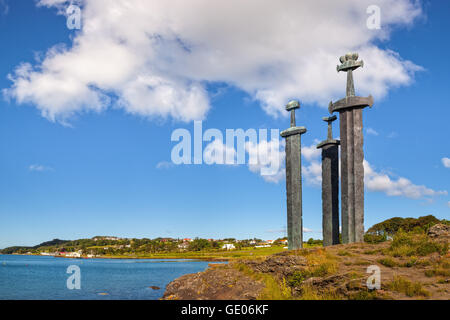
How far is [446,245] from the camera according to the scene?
1477cm

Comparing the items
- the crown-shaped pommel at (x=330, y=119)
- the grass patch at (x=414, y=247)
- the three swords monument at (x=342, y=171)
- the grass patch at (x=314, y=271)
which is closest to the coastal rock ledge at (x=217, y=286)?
the grass patch at (x=314, y=271)

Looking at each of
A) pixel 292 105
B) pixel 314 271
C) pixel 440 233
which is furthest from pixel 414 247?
pixel 292 105

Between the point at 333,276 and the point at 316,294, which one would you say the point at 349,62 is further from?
the point at 316,294

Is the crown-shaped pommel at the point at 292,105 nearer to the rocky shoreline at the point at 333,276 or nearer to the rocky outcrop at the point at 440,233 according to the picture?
the rocky shoreline at the point at 333,276

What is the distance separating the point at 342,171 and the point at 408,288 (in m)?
11.5

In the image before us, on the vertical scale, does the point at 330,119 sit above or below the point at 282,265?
above

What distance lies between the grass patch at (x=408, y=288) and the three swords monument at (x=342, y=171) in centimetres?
1002

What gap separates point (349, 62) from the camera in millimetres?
22094

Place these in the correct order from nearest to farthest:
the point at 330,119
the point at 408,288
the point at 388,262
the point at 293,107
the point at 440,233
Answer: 1. the point at 408,288
2. the point at 388,262
3. the point at 440,233
4. the point at 293,107
5. the point at 330,119

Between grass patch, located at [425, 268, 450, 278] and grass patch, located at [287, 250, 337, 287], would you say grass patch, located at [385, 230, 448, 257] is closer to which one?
grass patch, located at [425, 268, 450, 278]

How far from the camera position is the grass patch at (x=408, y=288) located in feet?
33.0

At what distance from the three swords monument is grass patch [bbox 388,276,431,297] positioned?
32.9 ft
